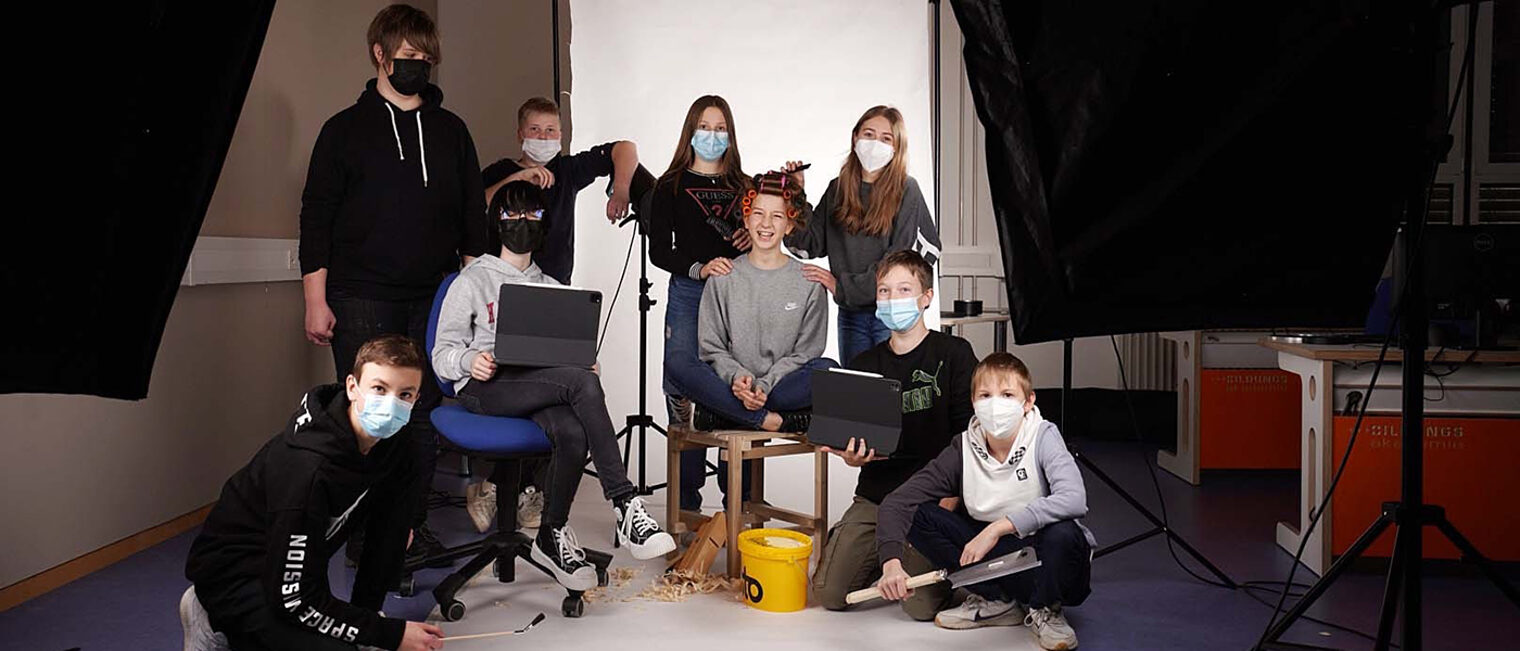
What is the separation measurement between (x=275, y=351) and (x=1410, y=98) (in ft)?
12.6

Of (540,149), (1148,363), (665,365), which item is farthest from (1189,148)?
(1148,363)

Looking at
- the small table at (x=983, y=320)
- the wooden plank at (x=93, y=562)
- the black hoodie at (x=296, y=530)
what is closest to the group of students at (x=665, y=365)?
the black hoodie at (x=296, y=530)

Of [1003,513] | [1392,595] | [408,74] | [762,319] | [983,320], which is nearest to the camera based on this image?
[1392,595]

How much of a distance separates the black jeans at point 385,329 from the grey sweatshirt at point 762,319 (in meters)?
0.83

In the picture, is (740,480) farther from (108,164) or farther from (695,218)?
(108,164)

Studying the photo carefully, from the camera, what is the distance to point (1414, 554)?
6.99 feet

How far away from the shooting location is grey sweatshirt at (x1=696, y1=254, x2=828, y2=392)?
3.81 metres

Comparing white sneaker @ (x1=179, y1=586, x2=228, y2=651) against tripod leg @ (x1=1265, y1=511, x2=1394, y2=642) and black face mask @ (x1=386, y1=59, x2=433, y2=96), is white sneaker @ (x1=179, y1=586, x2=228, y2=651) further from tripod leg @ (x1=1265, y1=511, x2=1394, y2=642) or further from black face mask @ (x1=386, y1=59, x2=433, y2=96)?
tripod leg @ (x1=1265, y1=511, x2=1394, y2=642)

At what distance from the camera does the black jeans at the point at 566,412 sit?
3312mm

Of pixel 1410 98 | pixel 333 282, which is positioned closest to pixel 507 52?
pixel 333 282

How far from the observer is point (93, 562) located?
361cm

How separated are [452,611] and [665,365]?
1.05 m

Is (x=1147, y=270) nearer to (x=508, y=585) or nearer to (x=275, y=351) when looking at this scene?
(x=508, y=585)

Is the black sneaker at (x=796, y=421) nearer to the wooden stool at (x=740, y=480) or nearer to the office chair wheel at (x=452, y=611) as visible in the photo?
the wooden stool at (x=740, y=480)
